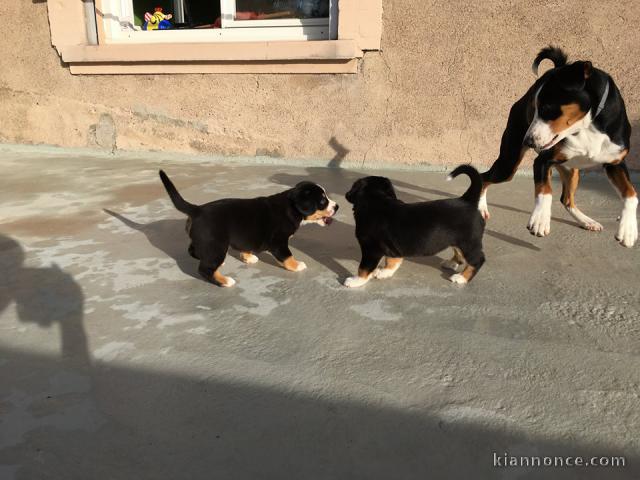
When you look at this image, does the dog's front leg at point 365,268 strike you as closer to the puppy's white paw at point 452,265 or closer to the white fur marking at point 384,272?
the white fur marking at point 384,272

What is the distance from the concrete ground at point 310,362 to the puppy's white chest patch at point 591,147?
0.65m

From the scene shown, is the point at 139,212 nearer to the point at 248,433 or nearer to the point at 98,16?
the point at 248,433

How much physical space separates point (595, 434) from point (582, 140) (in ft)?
6.99

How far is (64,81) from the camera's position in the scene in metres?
6.87

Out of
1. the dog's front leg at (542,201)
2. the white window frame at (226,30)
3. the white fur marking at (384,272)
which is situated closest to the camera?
the white fur marking at (384,272)

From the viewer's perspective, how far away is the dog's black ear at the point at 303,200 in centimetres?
295

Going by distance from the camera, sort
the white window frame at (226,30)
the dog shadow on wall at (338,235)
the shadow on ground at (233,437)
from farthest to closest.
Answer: the white window frame at (226,30) < the dog shadow on wall at (338,235) < the shadow on ground at (233,437)

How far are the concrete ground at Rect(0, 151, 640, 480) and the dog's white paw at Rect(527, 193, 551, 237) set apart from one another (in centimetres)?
21

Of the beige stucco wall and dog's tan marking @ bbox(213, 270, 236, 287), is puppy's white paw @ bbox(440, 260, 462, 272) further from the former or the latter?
the beige stucco wall

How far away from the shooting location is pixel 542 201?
3.15 meters

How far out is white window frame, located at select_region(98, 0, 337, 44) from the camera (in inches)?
249

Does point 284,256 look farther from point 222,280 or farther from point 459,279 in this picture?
point 459,279

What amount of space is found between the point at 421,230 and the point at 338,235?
1167mm

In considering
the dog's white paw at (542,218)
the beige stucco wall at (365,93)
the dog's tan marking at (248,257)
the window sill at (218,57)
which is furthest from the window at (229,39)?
Answer: the dog's tan marking at (248,257)
